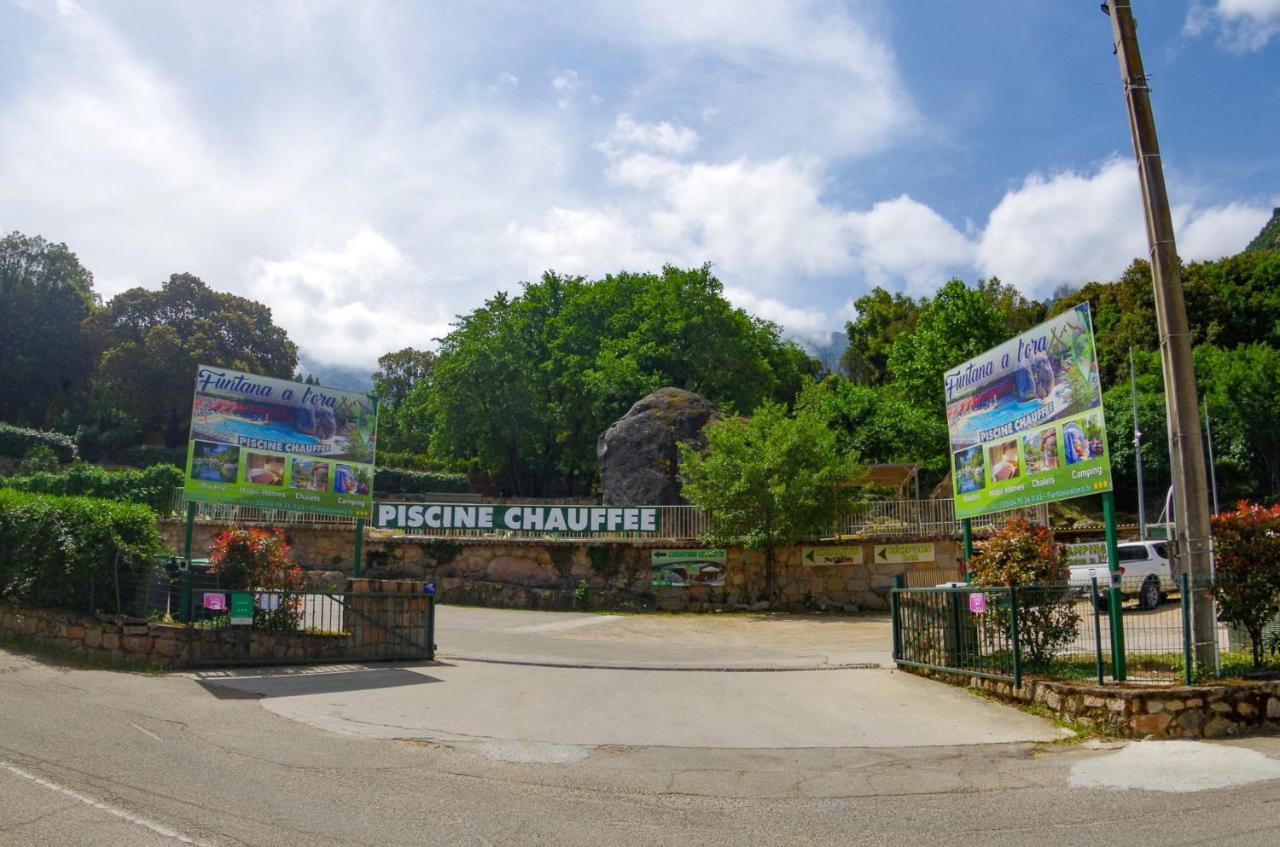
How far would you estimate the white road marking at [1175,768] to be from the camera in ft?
23.8

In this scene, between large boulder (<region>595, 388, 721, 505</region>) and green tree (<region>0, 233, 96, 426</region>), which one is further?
green tree (<region>0, 233, 96, 426</region>)

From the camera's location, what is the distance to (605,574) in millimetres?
26188

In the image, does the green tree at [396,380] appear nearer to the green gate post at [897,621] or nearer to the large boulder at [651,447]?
the large boulder at [651,447]

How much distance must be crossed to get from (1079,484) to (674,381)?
116 ft

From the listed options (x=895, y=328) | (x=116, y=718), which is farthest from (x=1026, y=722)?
(x=895, y=328)

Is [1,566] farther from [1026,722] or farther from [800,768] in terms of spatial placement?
[1026,722]

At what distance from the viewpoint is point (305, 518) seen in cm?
2800

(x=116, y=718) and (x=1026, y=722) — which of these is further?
(x=1026, y=722)

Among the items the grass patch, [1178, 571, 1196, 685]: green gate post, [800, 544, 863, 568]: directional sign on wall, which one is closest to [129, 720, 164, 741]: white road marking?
the grass patch

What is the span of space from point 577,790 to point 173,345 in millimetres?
58045

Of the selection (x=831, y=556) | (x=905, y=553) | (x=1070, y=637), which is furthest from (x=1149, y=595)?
(x=1070, y=637)

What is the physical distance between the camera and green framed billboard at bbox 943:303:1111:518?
418 inches

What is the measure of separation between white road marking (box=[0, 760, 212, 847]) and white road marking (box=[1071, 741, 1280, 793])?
6.51 meters

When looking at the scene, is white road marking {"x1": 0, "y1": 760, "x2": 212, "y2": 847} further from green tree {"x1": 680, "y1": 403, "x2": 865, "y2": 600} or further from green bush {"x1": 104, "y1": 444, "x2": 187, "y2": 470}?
green bush {"x1": 104, "y1": 444, "x2": 187, "y2": 470}
